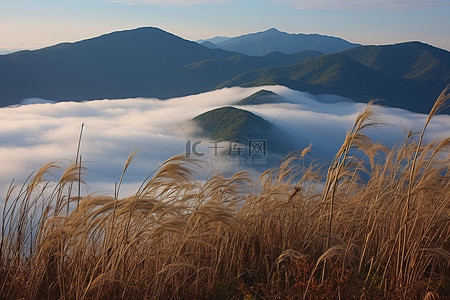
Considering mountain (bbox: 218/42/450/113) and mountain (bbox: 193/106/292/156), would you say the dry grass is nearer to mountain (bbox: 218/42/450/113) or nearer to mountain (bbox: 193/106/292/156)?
mountain (bbox: 193/106/292/156)

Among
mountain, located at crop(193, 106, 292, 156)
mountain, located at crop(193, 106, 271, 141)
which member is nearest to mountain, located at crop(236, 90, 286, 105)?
mountain, located at crop(193, 106, 292, 156)

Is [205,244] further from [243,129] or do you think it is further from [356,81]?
[356,81]

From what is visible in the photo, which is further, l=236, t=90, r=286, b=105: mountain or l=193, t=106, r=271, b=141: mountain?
l=236, t=90, r=286, b=105: mountain

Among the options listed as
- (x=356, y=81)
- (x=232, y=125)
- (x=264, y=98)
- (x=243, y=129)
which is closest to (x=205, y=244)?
(x=243, y=129)

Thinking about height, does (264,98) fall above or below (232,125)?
above

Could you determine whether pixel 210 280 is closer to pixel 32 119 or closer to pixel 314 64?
pixel 32 119

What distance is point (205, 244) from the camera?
341 centimetres

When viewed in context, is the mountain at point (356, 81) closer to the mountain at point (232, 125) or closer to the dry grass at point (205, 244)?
the mountain at point (232, 125)

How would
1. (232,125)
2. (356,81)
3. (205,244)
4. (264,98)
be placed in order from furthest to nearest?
1. (356,81)
2. (264,98)
3. (232,125)
4. (205,244)

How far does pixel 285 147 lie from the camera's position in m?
110

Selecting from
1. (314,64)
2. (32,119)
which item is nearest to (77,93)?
(32,119)

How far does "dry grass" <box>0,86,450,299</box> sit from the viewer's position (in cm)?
287

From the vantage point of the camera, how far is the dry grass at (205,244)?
113 inches

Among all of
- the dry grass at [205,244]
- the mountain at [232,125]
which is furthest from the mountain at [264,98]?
the dry grass at [205,244]
